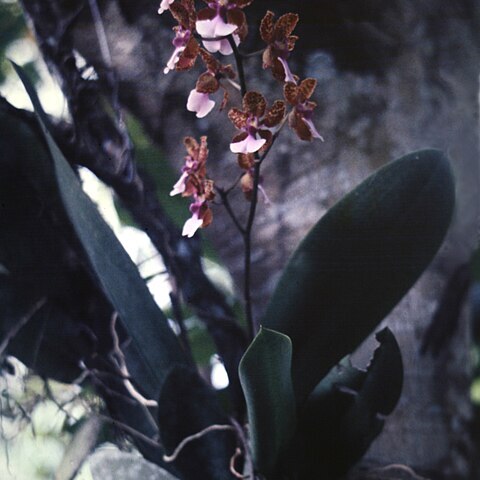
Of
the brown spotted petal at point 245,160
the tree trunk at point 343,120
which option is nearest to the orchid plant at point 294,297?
the brown spotted petal at point 245,160

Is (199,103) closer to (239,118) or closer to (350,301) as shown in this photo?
(239,118)

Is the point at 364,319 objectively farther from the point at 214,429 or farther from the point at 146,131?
the point at 146,131

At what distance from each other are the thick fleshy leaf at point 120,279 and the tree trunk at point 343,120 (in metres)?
0.14

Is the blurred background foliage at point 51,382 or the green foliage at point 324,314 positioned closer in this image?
the green foliage at point 324,314

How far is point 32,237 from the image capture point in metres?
0.57

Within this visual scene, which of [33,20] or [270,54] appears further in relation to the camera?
[33,20]

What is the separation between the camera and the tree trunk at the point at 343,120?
0.63 metres

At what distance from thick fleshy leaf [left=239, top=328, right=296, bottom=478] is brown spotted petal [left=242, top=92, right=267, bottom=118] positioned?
15cm

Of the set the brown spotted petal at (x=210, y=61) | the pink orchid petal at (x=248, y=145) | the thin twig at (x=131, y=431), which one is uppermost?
the brown spotted petal at (x=210, y=61)

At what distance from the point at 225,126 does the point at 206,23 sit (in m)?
0.16

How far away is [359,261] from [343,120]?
0.19 meters

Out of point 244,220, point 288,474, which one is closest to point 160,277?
point 244,220

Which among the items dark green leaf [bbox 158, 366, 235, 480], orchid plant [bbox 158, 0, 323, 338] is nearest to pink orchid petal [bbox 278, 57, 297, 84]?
orchid plant [bbox 158, 0, 323, 338]

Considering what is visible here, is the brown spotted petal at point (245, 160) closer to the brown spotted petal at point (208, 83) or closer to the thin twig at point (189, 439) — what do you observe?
the brown spotted petal at point (208, 83)
